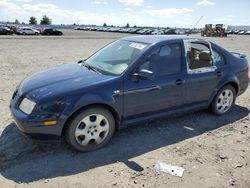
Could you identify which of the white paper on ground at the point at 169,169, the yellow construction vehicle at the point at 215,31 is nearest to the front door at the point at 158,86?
the white paper on ground at the point at 169,169

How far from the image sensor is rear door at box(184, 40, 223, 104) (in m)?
4.55

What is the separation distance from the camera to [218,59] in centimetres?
501

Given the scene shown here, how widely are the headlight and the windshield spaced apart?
1.18m

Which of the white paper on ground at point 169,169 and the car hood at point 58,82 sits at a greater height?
the car hood at point 58,82

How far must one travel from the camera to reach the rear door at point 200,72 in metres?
4.55

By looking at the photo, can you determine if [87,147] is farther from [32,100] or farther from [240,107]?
[240,107]

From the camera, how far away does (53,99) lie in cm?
336

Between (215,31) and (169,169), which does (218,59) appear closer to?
(169,169)

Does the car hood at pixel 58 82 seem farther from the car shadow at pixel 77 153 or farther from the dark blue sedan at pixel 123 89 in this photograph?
the car shadow at pixel 77 153

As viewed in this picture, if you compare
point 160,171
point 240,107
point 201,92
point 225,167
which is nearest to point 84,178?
point 160,171

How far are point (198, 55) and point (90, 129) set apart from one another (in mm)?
2424

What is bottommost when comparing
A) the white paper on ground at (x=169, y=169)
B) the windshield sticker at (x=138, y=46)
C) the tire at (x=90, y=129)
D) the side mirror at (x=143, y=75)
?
the white paper on ground at (x=169, y=169)

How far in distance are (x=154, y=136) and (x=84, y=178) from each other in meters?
1.53

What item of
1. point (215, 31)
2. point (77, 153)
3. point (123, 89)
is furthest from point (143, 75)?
point (215, 31)
